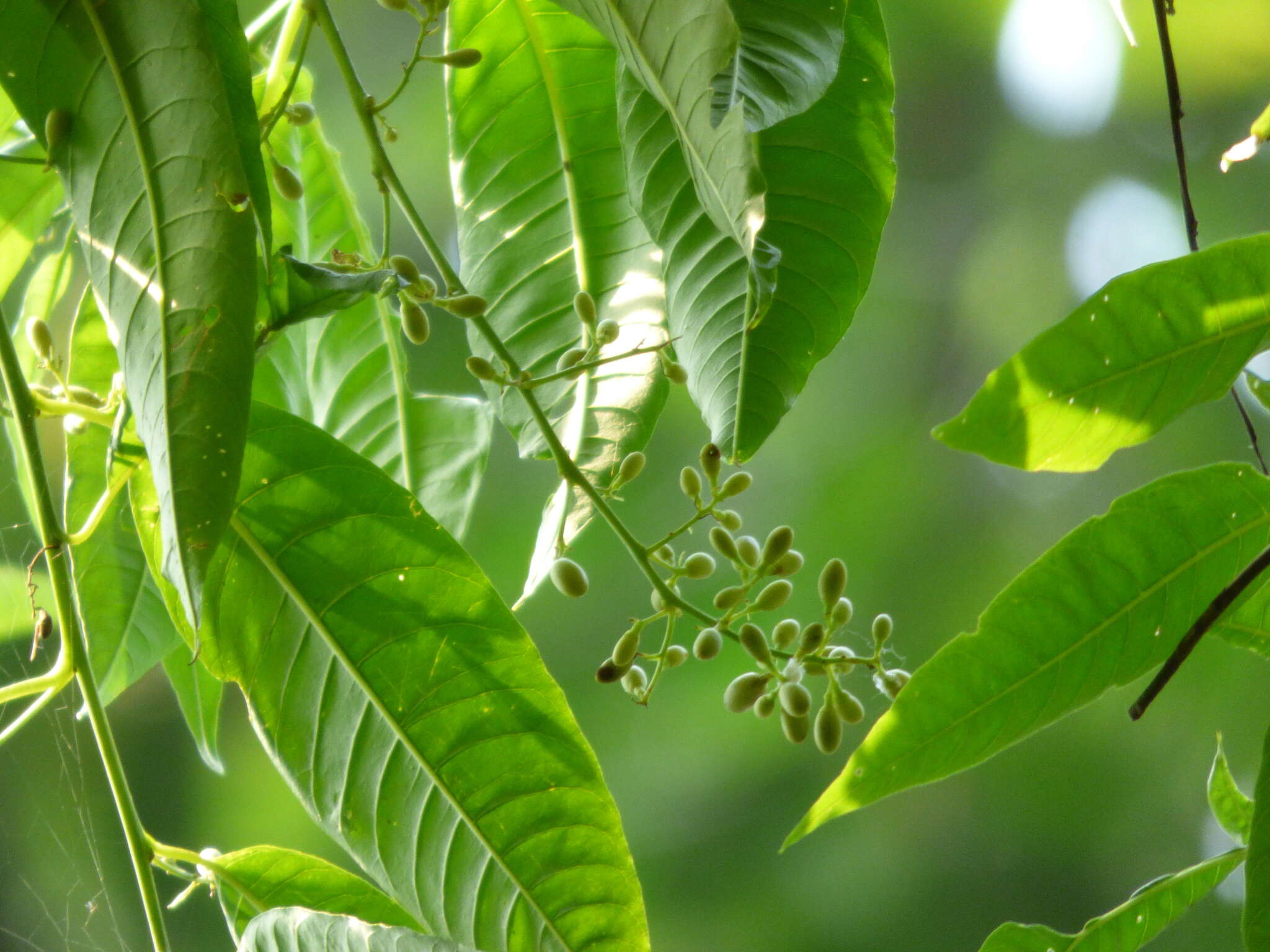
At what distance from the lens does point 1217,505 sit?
1.36ft

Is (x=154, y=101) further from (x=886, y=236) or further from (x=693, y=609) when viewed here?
(x=886, y=236)

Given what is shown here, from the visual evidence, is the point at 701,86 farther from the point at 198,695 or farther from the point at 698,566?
the point at 198,695

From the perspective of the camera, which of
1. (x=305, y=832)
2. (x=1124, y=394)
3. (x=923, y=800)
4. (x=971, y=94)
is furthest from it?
(x=971, y=94)

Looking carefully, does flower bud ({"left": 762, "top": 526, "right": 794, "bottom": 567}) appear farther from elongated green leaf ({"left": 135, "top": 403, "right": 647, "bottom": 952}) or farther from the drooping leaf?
the drooping leaf

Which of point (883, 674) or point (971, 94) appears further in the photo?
point (971, 94)

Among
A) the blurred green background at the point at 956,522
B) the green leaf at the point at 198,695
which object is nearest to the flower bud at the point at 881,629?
the green leaf at the point at 198,695

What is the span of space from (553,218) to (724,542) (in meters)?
0.20

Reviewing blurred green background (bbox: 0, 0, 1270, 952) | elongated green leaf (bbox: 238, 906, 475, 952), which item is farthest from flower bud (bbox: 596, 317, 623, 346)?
blurred green background (bbox: 0, 0, 1270, 952)

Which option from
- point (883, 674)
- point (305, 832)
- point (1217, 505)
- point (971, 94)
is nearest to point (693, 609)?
point (883, 674)

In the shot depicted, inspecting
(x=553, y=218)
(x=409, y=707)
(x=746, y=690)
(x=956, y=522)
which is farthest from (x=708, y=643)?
(x=956, y=522)

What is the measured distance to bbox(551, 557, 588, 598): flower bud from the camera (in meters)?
0.47

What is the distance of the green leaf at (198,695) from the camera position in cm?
58

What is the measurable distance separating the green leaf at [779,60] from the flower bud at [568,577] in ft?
0.72

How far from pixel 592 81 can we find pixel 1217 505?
345 millimetres
